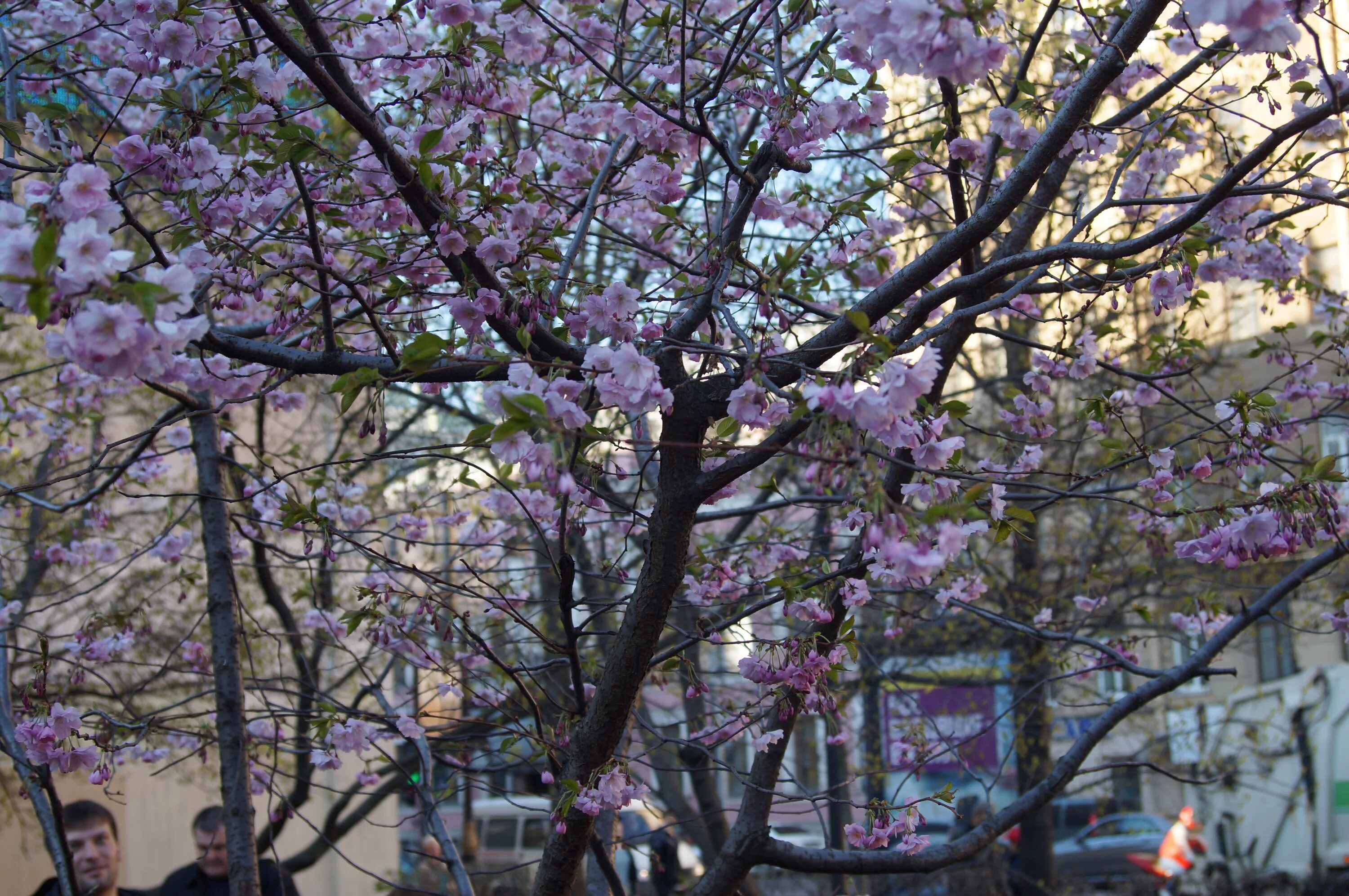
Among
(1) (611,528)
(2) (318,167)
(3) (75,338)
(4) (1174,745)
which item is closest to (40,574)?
(1) (611,528)

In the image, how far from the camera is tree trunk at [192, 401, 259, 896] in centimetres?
348

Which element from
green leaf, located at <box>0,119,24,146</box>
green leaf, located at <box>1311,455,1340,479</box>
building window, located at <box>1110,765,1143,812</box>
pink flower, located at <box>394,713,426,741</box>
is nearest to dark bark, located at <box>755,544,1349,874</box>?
green leaf, located at <box>1311,455,1340,479</box>

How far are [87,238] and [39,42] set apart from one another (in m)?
4.57

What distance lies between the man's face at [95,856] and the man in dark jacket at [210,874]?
32 centimetres

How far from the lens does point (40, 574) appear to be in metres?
6.26

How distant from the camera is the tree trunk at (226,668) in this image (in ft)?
11.4

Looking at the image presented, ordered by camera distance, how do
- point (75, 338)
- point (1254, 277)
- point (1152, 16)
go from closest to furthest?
point (75, 338) < point (1152, 16) < point (1254, 277)

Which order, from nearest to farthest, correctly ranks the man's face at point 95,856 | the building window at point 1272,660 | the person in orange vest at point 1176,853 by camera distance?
the man's face at point 95,856, the person in orange vest at point 1176,853, the building window at point 1272,660

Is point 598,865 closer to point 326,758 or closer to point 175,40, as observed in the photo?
point 326,758

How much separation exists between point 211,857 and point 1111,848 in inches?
631

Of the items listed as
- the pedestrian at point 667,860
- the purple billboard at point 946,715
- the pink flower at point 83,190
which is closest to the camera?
the pink flower at point 83,190

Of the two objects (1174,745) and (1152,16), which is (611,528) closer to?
(1152,16)

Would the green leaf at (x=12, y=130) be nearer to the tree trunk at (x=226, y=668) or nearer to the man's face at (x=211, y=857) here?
the tree trunk at (x=226, y=668)

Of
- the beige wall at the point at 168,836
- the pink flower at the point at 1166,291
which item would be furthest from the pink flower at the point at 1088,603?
the beige wall at the point at 168,836
